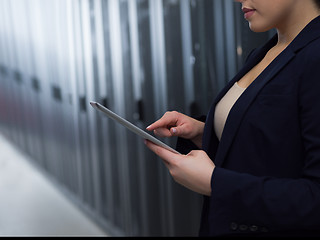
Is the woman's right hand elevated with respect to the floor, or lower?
elevated

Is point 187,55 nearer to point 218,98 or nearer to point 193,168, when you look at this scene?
point 218,98

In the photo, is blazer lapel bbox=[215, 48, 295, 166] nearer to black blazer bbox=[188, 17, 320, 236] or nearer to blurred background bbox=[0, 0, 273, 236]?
black blazer bbox=[188, 17, 320, 236]

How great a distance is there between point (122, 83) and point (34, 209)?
6.03 ft

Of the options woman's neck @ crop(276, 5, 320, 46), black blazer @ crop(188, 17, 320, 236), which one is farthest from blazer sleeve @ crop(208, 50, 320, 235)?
woman's neck @ crop(276, 5, 320, 46)

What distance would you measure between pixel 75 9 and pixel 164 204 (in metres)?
1.97

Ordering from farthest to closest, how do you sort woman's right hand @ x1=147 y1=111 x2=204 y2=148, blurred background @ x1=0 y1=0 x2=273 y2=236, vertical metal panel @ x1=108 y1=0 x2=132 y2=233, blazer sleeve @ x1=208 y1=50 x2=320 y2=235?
vertical metal panel @ x1=108 y1=0 x2=132 y2=233 → blurred background @ x1=0 y1=0 x2=273 y2=236 → woman's right hand @ x1=147 y1=111 x2=204 y2=148 → blazer sleeve @ x1=208 y1=50 x2=320 y2=235

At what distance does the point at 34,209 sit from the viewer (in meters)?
4.01

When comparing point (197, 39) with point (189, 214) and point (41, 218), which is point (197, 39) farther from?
point (41, 218)

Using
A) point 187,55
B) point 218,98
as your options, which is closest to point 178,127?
point 218,98

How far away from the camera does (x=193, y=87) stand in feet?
7.26

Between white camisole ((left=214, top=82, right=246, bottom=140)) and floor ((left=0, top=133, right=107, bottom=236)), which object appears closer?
white camisole ((left=214, top=82, right=246, bottom=140))

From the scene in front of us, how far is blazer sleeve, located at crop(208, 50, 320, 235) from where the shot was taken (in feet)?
2.97

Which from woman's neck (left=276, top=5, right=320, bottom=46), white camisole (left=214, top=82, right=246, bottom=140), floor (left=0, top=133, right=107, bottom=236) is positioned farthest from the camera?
floor (left=0, top=133, right=107, bottom=236)

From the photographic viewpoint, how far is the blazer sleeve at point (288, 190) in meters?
0.90
